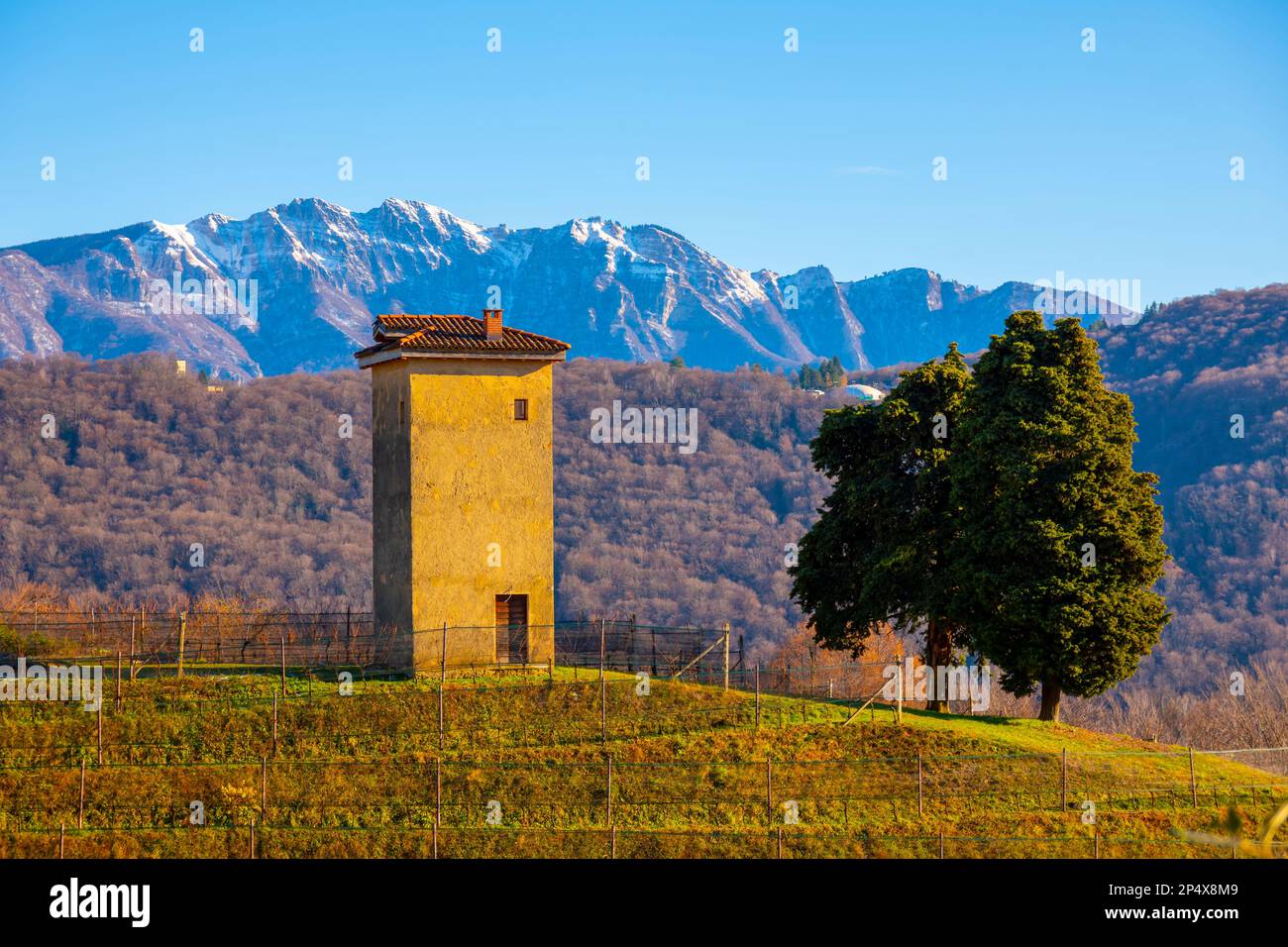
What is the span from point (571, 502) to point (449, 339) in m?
128

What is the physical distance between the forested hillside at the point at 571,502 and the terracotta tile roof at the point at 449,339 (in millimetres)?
79197

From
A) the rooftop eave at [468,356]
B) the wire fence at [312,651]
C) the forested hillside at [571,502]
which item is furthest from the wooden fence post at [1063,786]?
the forested hillside at [571,502]

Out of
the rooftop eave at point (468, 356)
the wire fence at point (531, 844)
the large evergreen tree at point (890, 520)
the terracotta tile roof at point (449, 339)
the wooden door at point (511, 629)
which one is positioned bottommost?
the wire fence at point (531, 844)

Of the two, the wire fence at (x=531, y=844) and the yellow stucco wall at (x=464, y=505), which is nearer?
the wire fence at (x=531, y=844)

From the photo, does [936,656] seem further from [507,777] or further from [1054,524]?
[507,777]

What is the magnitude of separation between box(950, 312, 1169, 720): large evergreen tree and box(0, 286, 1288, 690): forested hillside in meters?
83.5

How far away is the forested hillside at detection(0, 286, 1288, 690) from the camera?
5458 inches

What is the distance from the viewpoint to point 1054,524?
141 feet

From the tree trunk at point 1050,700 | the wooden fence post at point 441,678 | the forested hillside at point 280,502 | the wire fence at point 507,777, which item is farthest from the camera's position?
the forested hillside at point 280,502

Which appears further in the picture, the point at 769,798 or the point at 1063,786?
the point at 1063,786

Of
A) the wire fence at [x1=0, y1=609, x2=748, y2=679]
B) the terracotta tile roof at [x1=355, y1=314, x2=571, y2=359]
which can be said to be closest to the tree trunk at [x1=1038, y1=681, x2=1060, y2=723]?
the wire fence at [x1=0, y1=609, x2=748, y2=679]

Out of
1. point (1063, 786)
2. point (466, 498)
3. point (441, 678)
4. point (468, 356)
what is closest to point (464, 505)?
point (466, 498)

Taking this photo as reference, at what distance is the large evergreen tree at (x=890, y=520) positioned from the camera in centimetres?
4675

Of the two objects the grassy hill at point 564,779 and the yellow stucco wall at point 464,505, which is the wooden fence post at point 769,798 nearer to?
the grassy hill at point 564,779
